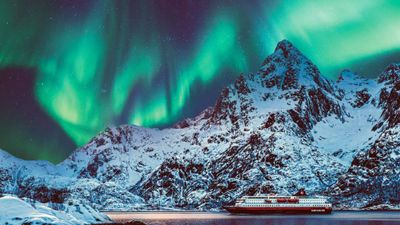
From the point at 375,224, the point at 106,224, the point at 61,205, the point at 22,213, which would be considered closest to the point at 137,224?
the point at 106,224

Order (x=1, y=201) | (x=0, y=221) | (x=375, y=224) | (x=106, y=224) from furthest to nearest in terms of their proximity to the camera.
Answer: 1. (x=375, y=224)
2. (x=106, y=224)
3. (x=1, y=201)
4. (x=0, y=221)

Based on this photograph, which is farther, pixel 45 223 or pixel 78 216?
pixel 78 216

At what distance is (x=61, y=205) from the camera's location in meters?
150

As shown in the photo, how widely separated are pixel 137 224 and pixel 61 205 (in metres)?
21.2

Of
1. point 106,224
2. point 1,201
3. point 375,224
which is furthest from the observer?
point 375,224

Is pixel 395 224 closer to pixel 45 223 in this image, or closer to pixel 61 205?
pixel 61 205

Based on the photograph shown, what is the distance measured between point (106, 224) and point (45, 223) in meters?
38.4

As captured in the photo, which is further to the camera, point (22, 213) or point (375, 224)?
point (375, 224)

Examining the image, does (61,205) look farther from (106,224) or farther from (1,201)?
(1,201)

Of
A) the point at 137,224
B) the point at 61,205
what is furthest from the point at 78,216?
the point at 137,224

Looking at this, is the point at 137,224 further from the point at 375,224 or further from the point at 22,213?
the point at 375,224

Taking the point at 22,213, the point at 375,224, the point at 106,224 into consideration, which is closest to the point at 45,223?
the point at 22,213

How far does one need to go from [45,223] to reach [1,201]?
603 inches

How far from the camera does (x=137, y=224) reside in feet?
483
